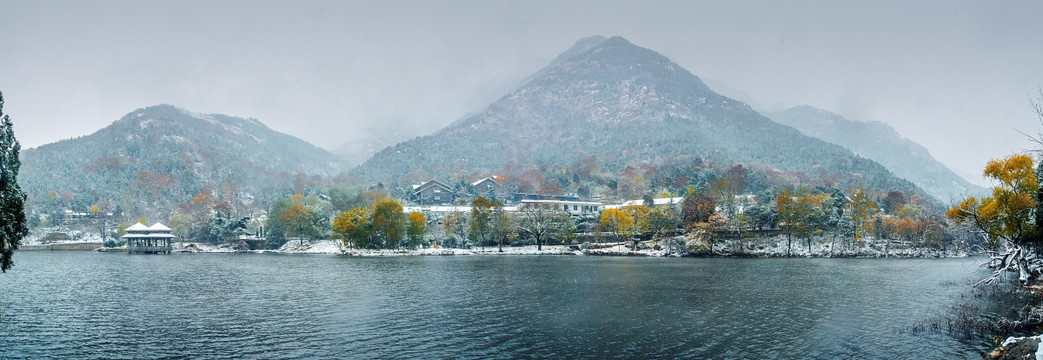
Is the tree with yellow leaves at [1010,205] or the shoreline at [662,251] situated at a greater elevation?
the tree with yellow leaves at [1010,205]

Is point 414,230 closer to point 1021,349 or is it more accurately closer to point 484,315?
point 484,315

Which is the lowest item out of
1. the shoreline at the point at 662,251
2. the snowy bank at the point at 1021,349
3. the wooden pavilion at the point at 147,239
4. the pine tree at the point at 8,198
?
the shoreline at the point at 662,251

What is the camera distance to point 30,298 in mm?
42031

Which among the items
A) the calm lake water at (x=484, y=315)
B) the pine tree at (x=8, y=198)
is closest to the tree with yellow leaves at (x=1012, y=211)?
the calm lake water at (x=484, y=315)

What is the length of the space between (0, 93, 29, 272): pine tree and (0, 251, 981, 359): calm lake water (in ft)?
15.7

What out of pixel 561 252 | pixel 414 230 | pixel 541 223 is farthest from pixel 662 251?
pixel 414 230

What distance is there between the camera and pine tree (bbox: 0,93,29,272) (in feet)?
79.2

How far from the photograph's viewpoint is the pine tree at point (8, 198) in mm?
24125

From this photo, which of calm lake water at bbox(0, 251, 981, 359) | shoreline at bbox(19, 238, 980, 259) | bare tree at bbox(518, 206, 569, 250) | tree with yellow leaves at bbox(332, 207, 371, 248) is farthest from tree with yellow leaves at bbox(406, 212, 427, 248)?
calm lake water at bbox(0, 251, 981, 359)

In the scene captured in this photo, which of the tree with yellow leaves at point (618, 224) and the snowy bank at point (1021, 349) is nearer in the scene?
the snowy bank at point (1021, 349)

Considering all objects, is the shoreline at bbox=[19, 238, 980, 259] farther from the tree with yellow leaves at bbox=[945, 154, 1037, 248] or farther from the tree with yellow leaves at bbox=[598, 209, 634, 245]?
the tree with yellow leaves at bbox=[945, 154, 1037, 248]

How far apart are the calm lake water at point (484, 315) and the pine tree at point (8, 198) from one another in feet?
15.7

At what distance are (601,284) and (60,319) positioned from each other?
37.2 meters

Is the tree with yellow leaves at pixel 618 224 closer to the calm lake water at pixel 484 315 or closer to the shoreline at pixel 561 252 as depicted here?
the shoreline at pixel 561 252
